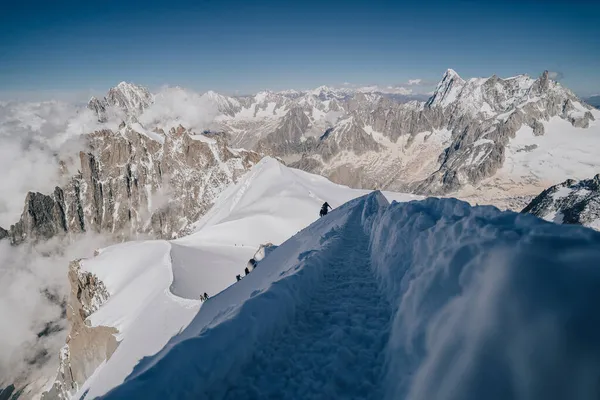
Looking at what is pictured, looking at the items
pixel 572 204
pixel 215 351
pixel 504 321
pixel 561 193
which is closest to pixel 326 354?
pixel 215 351

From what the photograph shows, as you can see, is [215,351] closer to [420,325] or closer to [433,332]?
[420,325]

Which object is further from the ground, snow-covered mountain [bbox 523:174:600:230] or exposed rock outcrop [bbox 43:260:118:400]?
snow-covered mountain [bbox 523:174:600:230]

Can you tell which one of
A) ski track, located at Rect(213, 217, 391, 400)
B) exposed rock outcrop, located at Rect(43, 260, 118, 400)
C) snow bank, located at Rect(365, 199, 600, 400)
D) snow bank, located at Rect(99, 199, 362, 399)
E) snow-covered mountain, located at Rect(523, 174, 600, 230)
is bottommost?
exposed rock outcrop, located at Rect(43, 260, 118, 400)

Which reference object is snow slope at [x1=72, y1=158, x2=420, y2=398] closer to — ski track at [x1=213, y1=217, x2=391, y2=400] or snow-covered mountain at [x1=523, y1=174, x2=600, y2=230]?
ski track at [x1=213, y1=217, x2=391, y2=400]

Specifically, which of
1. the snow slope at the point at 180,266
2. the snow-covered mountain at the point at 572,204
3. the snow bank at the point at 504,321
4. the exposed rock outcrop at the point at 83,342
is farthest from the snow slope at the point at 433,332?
the snow-covered mountain at the point at 572,204

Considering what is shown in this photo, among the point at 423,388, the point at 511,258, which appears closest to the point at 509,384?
the point at 423,388

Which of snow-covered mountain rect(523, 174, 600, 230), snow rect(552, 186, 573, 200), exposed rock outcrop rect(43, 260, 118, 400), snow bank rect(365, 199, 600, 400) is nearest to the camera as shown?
snow bank rect(365, 199, 600, 400)

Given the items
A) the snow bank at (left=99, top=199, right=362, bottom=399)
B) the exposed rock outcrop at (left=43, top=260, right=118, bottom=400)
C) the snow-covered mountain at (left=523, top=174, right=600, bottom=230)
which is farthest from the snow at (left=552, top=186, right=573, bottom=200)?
the snow bank at (left=99, top=199, right=362, bottom=399)
